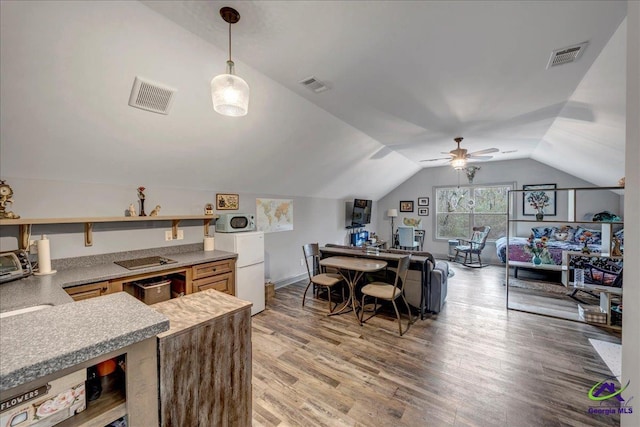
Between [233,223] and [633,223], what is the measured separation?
12.0 ft

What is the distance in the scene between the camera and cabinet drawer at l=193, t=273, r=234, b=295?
9.70 feet

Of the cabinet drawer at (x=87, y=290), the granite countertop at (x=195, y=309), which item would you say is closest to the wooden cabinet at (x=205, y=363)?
the granite countertop at (x=195, y=309)

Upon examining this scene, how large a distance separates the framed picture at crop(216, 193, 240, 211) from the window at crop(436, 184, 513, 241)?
5945 mm

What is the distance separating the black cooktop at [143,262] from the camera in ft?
8.43

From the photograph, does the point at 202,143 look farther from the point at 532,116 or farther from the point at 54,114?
the point at 532,116

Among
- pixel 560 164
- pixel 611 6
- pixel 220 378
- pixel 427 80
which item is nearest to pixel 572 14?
pixel 611 6

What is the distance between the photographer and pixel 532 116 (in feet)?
11.5

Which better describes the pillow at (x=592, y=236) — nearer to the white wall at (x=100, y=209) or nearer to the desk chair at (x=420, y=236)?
the desk chair at (x=420, y=236)

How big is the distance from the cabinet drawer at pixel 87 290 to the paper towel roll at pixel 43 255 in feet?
1.37

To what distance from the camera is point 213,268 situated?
3.12 meters

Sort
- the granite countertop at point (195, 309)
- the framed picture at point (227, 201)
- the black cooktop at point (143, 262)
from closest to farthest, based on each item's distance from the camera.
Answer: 1. the granite countertop at point (195, 309)
2. the black cooktop at point (143, 262)
3. the framed picture at point (227, 201)

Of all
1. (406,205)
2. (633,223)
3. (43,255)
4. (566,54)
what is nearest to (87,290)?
(43,255)

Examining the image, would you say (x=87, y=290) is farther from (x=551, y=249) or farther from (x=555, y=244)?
(x=555, y=244)

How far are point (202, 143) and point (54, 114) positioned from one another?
1.18 meters
